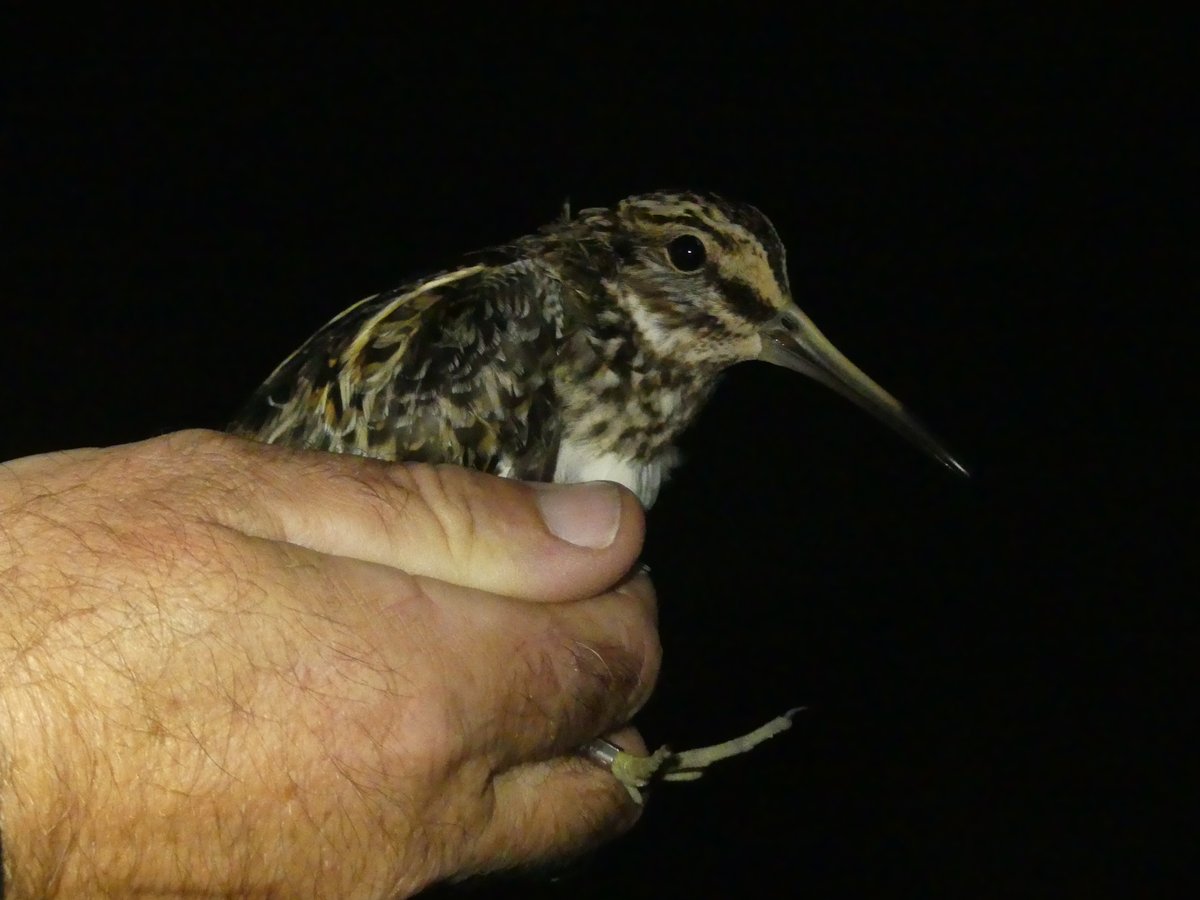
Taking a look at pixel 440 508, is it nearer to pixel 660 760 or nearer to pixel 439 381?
pixel 439 381

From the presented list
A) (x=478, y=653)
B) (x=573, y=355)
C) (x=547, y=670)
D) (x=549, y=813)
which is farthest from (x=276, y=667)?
(x=573, y=355)

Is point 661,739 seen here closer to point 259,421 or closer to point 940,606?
point 940,606

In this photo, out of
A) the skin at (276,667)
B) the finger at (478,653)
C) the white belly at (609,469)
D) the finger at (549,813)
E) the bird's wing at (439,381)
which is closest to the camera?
the skin at (276,667)

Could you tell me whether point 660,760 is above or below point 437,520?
below

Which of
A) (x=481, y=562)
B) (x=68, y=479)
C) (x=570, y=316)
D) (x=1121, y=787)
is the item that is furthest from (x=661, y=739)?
(x=68, y=479)

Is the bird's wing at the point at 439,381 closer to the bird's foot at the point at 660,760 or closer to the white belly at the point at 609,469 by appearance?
the white belly at the point at 609,469

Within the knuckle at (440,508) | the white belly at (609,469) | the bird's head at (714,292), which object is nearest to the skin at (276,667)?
the knuckle at (440,508)
